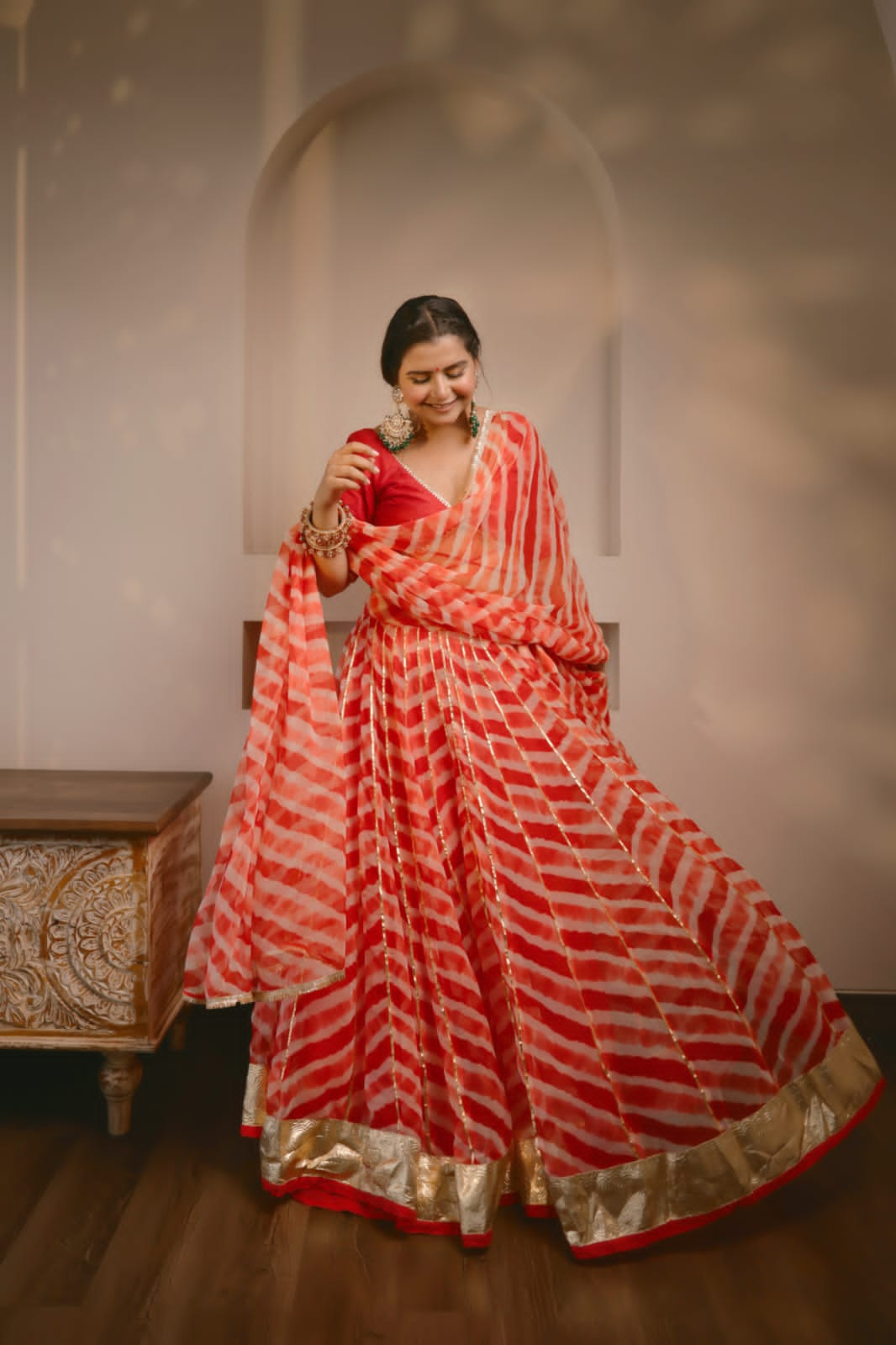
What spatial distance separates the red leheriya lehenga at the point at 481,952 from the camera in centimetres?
134

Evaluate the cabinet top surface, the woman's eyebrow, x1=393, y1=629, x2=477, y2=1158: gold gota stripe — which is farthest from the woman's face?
the cabinet top surface

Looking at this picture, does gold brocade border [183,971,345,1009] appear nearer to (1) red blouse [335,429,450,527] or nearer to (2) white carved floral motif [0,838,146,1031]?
(2) white carved floral motif [0,838,146,1031]

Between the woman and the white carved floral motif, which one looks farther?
the white carved floral motif

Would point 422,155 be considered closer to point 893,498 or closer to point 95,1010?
point 893,498

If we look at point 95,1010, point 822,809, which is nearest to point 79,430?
point 95,1010

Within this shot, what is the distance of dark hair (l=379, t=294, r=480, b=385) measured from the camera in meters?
1.51

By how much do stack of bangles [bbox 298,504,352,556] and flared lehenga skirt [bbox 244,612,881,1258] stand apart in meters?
0.21

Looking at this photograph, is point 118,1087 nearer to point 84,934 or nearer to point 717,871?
point 84,934

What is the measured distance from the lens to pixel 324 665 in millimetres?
1499

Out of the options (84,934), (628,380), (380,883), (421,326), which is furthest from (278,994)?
(628,380)

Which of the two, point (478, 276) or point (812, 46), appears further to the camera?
point (478, 276)

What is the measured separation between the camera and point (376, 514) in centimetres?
160

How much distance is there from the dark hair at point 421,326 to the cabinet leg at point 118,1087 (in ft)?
4.32

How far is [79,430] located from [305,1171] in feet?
5.31
